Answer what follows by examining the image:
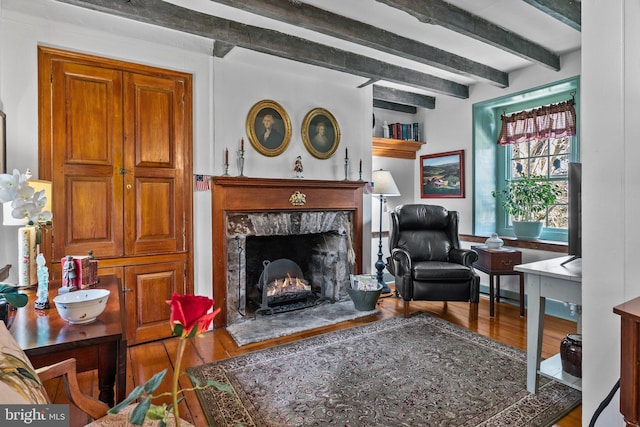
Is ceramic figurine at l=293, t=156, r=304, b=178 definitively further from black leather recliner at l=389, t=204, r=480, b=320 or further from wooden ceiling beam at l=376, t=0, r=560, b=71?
wooden ceiling beam at l=376, t=0, r=560, b=71

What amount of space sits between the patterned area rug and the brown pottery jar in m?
0.16

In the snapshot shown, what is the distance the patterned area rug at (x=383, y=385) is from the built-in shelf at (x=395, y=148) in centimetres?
245

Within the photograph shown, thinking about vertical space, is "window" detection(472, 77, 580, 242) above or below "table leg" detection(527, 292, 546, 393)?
above

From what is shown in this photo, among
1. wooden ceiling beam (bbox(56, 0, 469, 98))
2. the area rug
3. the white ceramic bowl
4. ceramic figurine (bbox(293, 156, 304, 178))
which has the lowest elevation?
the area rug

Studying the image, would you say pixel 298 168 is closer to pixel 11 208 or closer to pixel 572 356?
pixel 11 208

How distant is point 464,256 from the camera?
3463mm

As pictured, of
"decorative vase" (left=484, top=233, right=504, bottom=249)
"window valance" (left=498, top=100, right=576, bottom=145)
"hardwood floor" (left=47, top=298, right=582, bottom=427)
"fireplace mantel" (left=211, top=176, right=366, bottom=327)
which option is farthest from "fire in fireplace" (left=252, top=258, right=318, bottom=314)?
"window valance" (left=498, top=100, right=576, bottom=145)

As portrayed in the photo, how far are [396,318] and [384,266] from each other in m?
0.91

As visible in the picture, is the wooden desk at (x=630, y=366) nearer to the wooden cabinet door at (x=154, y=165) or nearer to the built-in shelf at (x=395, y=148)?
the wooden cabinet door at (x=154, y=165)

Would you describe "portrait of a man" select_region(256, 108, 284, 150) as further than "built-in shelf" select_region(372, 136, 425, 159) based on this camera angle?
No

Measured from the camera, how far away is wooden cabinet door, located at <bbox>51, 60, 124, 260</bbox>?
98.3 inches

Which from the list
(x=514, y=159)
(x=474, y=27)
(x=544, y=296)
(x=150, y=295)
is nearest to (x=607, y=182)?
(x=544, y=296)

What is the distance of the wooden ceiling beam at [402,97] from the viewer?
4227mm

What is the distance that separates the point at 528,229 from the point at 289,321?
2656 millimetres
